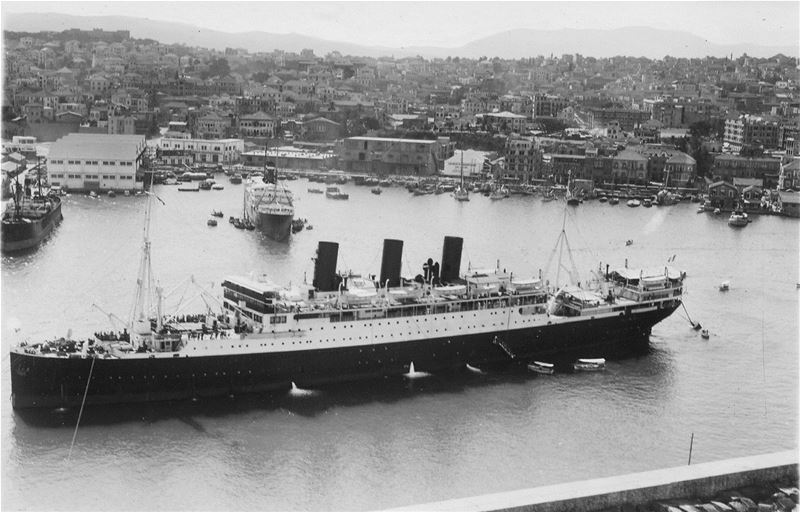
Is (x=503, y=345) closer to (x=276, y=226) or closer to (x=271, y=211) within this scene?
(x=276, y=226)

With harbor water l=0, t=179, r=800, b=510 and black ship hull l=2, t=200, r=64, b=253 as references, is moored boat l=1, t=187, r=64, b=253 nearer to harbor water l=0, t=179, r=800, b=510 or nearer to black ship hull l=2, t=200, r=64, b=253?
A: black ship hull l=2, t=200, r=64, b=253

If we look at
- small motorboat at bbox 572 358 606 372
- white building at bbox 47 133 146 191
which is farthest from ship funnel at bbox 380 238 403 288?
white building at bbox 47 133 146 191

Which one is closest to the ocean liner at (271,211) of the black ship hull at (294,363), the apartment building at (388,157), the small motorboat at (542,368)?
the black ship hull at (294,363)

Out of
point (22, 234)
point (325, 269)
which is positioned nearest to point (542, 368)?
point (325, 269)

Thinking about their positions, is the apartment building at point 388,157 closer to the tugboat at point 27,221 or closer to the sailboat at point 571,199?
the sailboat at point 571,199

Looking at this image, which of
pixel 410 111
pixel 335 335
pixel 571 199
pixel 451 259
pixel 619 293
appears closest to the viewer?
pixel 335 335
